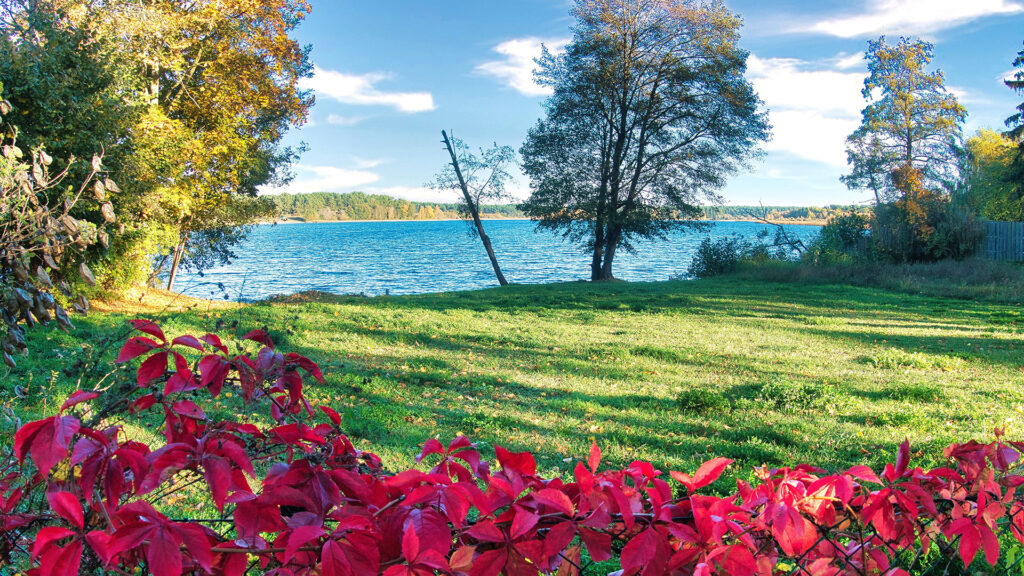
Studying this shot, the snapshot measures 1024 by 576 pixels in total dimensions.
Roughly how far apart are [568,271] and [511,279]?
6.63 m

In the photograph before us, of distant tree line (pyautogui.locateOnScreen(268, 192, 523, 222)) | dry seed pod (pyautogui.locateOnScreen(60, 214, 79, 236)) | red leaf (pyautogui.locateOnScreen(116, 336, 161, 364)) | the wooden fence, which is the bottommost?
red leaf (pyautogui.locateOnScreen(116, 336, 161, 364))

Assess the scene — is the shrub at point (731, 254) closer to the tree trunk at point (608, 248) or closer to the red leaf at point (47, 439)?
the tree trunk at point (608, 248)

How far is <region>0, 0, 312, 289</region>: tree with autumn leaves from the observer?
35.1ft

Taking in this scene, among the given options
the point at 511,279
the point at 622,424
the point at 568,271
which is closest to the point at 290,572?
the point at 622,424

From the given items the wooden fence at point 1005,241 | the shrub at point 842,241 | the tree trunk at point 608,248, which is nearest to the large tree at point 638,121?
the tree trunk at point 608,248

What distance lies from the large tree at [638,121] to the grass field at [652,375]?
10602 mm

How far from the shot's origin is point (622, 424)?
5586 mm

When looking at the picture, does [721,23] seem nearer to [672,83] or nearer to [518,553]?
[672,83]

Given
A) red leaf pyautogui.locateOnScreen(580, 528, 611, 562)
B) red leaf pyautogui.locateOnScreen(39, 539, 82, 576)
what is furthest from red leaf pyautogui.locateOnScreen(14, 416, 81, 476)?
red leaf pyautogui.locateOnScreen(580, 528, 611, 562)

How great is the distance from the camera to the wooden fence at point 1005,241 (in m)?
22.4

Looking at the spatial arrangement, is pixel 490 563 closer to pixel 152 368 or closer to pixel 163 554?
pixel 163 554

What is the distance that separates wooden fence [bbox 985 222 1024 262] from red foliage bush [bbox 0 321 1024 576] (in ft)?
90.1

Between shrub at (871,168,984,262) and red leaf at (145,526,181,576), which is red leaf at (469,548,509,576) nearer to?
red leaf at (145,526,181,576)

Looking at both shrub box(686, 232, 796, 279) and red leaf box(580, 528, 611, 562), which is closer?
red leaf box(580, 528, 611, 562)
